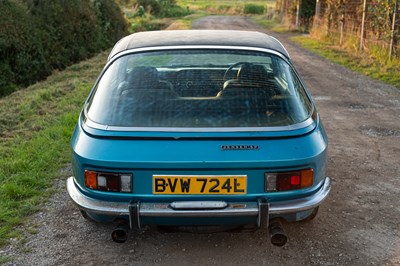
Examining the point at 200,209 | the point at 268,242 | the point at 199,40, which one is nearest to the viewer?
the point at 200,209

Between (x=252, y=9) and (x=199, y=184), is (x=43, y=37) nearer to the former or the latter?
(x=199, y=184)

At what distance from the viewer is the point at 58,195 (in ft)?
15.6

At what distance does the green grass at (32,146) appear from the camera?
4488 mm

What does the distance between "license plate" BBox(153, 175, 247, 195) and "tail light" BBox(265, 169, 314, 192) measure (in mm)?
168

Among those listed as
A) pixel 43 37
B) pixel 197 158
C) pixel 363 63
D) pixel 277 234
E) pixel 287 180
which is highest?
pixel 197 158

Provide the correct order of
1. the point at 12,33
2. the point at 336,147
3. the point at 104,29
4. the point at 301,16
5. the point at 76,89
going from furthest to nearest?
the point at 301,16 < the point at 104,29 < the point at 12,33 < the point at 76,89 < the point at 336,147

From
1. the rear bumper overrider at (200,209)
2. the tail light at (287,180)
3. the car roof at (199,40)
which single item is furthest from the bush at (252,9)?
the rear bumper overrider at (200,209)

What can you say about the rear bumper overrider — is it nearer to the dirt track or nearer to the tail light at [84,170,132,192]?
the tail light at [84,170,132,192]

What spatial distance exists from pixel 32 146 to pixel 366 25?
12730 mm

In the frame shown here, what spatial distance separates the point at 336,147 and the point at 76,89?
6.59 meters

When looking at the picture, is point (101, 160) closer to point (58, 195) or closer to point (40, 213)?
point (40, 213)

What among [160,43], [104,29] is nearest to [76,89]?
[160,43]

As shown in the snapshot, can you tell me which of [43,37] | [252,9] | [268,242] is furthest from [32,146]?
[252,9]

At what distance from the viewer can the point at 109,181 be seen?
3174mm
